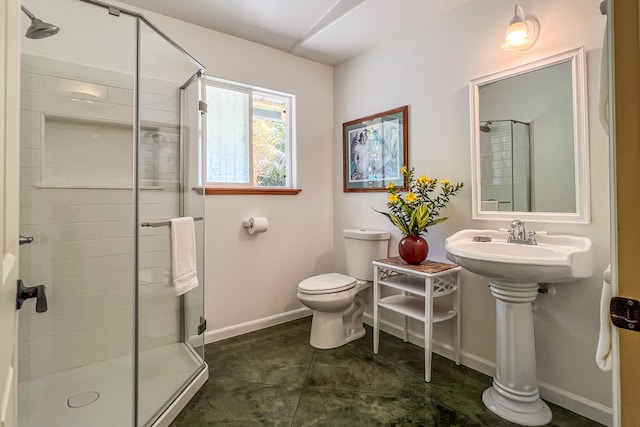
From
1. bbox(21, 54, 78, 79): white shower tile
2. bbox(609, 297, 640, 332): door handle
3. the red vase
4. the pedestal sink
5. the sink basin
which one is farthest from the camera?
the red vase

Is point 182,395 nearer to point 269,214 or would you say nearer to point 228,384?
point 228,384

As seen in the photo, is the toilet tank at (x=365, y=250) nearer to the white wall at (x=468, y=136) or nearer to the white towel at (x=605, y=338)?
the white wall at (x=468, y=136)

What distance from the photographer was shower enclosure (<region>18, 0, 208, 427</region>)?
161 centimetres

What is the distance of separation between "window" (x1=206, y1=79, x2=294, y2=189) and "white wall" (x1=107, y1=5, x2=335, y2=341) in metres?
0.11

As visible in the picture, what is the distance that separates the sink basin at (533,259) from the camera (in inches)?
50.9

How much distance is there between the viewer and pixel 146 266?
1.83m

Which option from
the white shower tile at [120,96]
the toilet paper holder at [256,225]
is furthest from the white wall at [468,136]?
the white shower tile at [120,96]

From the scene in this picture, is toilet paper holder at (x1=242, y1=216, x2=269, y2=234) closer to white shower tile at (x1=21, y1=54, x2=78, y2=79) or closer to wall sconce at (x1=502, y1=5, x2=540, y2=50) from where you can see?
white shower tile at (x1=21, y1=54, x2=78, y2=79)

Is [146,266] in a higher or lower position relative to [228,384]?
higher

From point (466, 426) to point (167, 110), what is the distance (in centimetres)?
249

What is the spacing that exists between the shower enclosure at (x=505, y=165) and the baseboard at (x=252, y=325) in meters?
1.77

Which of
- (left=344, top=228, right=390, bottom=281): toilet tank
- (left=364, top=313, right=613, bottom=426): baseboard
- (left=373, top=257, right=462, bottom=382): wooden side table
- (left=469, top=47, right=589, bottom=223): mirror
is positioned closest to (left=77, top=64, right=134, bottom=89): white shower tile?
(left=344, top=228, right=390, bottom=281): toilet tank

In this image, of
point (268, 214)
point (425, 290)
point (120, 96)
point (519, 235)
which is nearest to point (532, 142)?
point (519, 235)

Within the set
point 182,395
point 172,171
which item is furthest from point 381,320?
point 172,171
